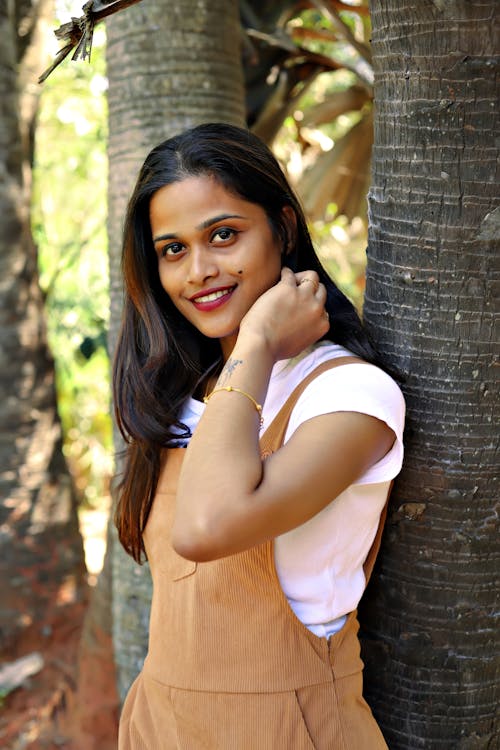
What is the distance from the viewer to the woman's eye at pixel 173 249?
211 cm

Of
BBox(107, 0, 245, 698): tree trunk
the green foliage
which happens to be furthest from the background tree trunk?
BBox(107, 0, 245, 698): tree trunk

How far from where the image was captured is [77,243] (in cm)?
833

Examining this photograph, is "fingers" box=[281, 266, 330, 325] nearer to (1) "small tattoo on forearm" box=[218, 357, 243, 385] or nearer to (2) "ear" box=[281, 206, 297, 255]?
(2) "ear" box=[281, 206, 297, 255]

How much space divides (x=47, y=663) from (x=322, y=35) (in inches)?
150

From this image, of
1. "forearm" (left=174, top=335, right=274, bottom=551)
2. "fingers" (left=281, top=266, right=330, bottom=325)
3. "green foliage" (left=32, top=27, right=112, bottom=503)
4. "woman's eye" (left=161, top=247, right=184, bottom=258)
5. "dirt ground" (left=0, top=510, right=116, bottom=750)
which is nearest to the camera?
"forearm" (left=174, top=335, right=274, bottom=551)

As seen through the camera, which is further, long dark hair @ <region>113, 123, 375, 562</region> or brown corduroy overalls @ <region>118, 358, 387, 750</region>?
long dark hair @ <region>113, 123, 375, 562</region>

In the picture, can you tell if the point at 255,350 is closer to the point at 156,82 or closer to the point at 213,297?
the point at 213,297

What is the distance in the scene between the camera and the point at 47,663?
5.17 m

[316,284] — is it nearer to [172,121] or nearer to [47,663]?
[172,121]

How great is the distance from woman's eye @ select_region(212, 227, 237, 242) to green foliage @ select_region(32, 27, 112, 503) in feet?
16.8

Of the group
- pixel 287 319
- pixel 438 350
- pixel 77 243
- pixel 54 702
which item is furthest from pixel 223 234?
pixel 77 243

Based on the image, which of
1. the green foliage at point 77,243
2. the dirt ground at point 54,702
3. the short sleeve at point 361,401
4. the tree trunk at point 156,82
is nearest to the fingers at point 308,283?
the short sleeve at point 361,401

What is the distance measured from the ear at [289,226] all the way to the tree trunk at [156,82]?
1.16 meters

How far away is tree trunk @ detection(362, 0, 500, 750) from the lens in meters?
1.91
